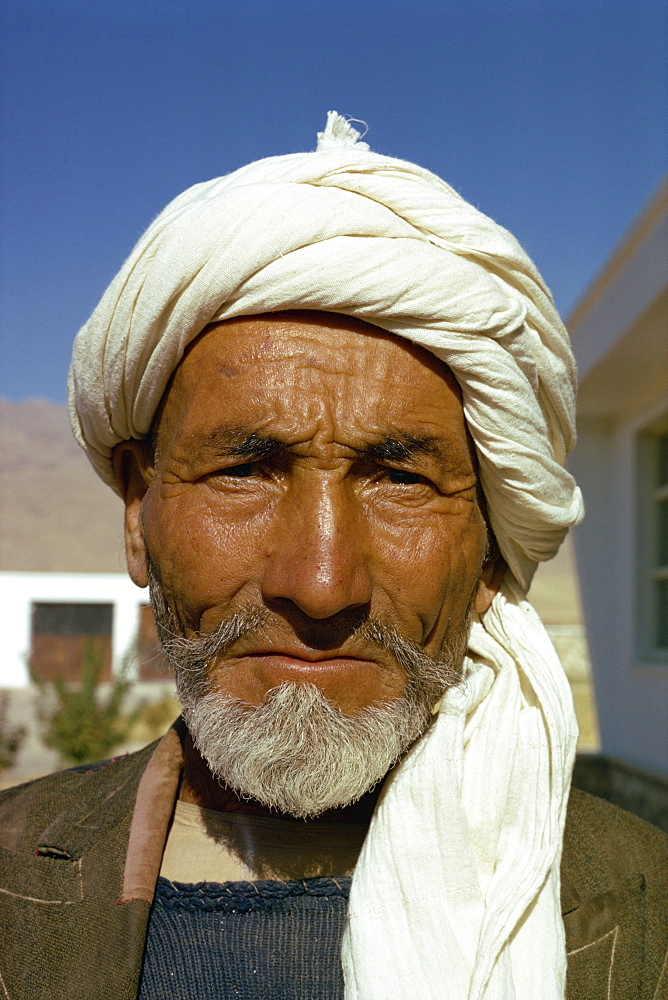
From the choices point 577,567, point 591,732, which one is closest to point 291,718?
point 577,567

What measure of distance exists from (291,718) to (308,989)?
0.54m

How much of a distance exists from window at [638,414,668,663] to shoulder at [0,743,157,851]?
6.05 metres

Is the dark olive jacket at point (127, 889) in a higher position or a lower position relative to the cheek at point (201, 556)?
lower

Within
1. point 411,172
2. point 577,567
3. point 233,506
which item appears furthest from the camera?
point 577,567

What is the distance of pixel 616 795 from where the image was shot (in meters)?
7.30

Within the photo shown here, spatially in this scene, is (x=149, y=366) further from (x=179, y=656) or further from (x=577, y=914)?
(x=577, y=914)

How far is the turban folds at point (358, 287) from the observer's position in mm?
1805

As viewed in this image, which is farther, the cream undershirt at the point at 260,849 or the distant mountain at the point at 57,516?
the distant mountain at the point at 57,516

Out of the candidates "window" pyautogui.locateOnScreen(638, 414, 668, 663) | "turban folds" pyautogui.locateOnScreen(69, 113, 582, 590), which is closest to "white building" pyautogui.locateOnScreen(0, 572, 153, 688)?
"window" pyautogui.locateOnScreen(638, 414, 668, 663)

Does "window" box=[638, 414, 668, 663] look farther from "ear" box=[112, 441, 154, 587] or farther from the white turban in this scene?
"ear" box=[112, 441, 154, 587]

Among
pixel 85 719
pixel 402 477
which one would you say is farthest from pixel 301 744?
pixel 85 719

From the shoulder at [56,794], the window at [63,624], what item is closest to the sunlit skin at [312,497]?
the shoulder at [56,794]

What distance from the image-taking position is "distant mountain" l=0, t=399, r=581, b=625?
174 ft

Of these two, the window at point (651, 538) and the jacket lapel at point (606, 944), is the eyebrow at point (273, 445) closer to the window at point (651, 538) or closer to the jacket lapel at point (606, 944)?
the jacket lapel at point (606, 944)
